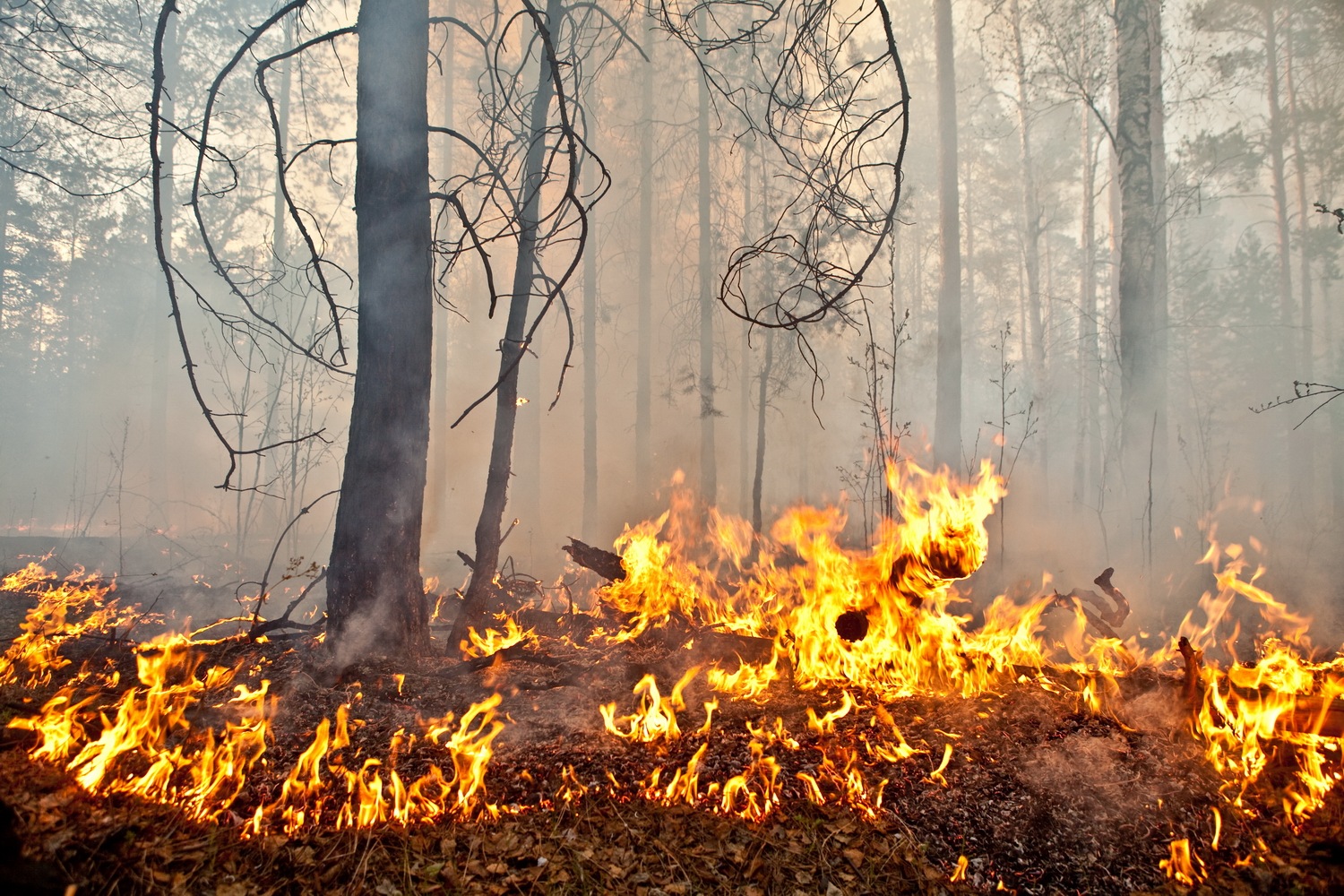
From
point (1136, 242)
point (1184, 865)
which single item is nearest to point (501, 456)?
point (1184, 865)

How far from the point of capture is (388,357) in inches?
173

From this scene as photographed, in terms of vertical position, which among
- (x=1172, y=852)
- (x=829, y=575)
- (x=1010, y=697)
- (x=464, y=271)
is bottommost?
(x=1172, y=852)

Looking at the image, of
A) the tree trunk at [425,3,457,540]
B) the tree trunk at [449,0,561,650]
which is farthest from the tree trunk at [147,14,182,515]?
the tree trunk at [449,0,561,650]

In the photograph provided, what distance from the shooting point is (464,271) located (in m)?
20.9

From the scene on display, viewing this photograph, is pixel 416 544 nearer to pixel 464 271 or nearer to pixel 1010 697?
pixel 1010 697

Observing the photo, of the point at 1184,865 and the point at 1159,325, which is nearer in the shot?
the point at 1184,865

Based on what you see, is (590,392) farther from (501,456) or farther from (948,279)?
(501,456)

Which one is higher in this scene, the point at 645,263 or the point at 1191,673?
the point at 645,263

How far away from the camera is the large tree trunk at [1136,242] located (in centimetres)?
959

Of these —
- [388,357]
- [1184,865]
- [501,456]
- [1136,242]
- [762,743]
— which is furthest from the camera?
[1136,242]

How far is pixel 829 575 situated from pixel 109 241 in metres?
27.2

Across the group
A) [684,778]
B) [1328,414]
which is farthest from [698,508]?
[1328,414]

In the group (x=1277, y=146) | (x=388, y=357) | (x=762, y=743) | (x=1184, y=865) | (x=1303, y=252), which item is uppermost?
(x=1277, y=146)

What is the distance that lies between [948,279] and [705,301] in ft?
19.7
